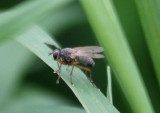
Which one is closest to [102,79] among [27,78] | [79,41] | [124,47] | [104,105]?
[79,41]

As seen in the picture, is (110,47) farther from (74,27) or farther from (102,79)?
(74,27)

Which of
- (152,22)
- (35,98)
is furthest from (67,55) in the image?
(152,22)

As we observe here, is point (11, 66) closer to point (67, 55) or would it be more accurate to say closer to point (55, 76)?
point (55, 76)

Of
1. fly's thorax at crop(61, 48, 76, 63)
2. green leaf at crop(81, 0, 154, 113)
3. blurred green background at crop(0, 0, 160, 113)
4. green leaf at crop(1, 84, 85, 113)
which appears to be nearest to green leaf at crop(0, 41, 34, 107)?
blurred green background at crop(0, 0, 160, 113)

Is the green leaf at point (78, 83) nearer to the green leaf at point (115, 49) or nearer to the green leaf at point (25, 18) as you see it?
the green leaf at point (115, 49)

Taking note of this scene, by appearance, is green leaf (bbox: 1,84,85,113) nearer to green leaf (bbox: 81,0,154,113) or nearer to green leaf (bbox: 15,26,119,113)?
green leaf (bbox: 15,26,119,113)

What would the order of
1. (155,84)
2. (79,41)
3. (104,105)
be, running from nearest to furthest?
(104,105) < (155,84) < (79,41)
